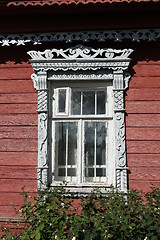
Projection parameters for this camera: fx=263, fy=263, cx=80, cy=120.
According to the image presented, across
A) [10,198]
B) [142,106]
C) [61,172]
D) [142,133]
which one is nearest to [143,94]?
[142,106]

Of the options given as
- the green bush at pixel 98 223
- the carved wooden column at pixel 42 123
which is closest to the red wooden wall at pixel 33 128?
the carved wooden column at pixel 42 123

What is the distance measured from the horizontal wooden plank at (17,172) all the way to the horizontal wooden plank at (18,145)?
0.29 metres

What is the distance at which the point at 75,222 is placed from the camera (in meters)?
3.26

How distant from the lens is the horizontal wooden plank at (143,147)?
409cm

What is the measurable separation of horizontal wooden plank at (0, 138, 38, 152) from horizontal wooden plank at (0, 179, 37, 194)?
19.2 inches

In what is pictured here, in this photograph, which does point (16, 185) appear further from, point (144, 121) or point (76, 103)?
point (144, 121)

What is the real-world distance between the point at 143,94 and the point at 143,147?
85 centimetres

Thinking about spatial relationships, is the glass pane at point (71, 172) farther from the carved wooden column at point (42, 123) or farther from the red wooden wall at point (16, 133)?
the red wooden wall at point (16, 133)

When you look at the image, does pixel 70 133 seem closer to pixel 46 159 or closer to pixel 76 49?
pixel 46 159

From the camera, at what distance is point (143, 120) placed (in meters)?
4.16

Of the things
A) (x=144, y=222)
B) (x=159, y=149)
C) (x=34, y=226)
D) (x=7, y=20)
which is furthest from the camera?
(x=7, y=20)

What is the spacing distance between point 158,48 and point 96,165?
7.11ft

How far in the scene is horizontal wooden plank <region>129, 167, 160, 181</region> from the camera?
4.04 metres

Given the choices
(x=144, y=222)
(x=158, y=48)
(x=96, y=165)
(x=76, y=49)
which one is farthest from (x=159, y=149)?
(x=76, y=49)
